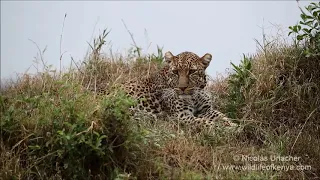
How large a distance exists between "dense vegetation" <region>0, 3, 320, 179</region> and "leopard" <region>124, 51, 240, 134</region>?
1.31ft

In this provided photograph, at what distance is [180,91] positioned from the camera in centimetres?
845

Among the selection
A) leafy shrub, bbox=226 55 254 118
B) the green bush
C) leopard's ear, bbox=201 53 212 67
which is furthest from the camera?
leopard's ear, bbox=201 53 212 67

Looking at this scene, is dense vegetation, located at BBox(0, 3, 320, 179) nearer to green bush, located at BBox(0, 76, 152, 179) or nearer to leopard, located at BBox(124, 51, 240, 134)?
green bush, located at BBox(0, 76, 152, 179)

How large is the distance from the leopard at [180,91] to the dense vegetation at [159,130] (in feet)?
1.31

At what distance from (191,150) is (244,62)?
2442 millimetres

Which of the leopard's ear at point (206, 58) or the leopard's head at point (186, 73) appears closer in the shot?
the leopard's head at point (186, 73)

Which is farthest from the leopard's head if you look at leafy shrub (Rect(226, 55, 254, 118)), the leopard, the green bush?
the green bush

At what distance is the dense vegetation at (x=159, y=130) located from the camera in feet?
19.3

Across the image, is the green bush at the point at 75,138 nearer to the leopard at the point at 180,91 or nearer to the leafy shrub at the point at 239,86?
the leopard at the point at 180,91

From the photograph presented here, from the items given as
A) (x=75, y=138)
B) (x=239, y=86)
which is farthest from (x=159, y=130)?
(x=239, y=86)

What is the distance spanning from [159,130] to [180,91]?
5.24ft

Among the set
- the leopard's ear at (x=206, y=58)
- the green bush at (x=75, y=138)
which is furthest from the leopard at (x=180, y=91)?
the green bush at (x=75, y=138)

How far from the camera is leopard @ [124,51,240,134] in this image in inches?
330

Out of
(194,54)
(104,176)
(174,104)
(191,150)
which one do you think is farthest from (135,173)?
(194,54)
